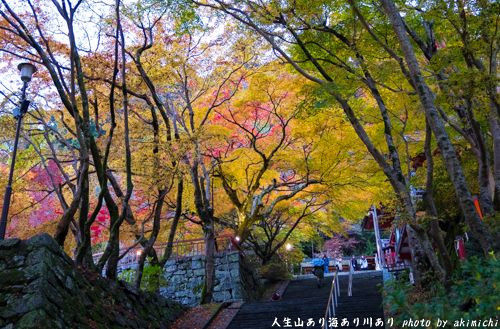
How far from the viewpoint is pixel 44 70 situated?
31.3 feet

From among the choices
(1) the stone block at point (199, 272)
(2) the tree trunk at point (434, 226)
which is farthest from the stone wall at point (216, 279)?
(2) the tree trunk at point (434, 226)

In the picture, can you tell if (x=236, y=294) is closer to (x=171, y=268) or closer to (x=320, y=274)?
(x=171, y=268)

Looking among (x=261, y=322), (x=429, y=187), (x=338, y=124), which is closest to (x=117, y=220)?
(x=261, y=322)

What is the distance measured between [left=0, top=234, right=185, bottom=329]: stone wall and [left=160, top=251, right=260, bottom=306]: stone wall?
6.20m

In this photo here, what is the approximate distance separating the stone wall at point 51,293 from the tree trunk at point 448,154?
6.25 metres

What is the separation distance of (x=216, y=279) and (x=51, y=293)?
29.6 ft

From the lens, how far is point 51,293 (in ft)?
18.0

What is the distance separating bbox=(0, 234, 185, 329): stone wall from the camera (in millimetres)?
5152

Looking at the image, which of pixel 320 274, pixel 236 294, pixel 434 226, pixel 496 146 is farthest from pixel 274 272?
pixel 496 146

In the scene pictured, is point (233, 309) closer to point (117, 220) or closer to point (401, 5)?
point (117, 220)

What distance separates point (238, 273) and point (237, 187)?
3.66 meters

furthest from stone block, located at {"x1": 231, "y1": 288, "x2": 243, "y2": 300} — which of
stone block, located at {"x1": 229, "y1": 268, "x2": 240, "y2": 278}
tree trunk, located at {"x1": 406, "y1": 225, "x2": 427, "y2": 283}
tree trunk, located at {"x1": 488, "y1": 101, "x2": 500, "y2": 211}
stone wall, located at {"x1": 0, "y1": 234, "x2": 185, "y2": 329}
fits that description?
tree trunk, located at {"x1": 488, "y1": 101, "x2": 500, "y2": 211}

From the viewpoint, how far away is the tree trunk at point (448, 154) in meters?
5.18

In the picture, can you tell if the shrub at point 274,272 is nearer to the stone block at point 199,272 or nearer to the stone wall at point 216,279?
the stone wall at point 216,279
